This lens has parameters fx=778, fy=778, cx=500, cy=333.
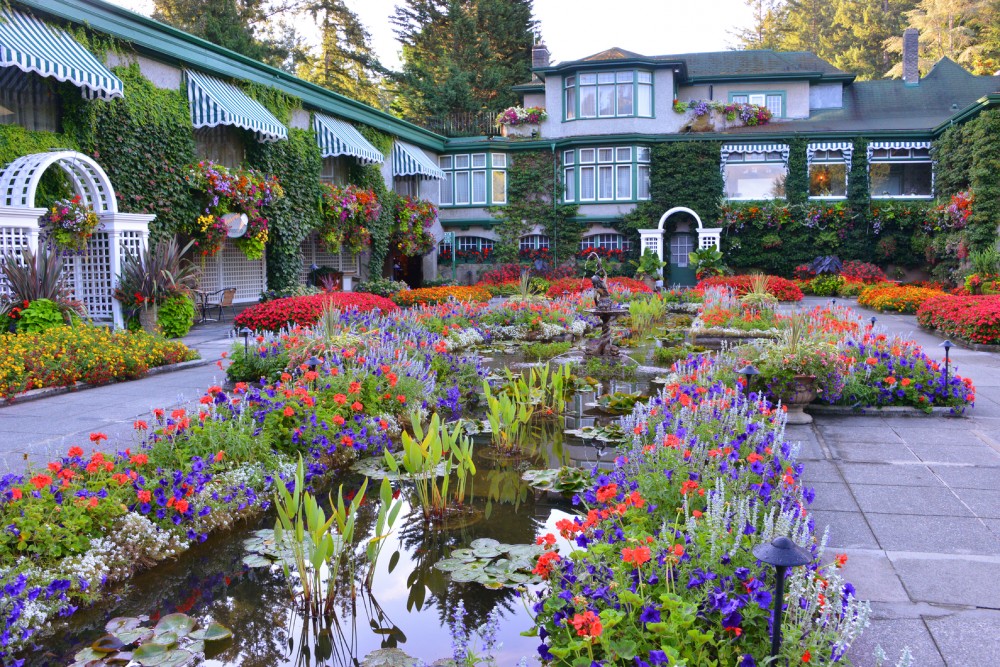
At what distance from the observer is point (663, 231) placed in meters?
25.4

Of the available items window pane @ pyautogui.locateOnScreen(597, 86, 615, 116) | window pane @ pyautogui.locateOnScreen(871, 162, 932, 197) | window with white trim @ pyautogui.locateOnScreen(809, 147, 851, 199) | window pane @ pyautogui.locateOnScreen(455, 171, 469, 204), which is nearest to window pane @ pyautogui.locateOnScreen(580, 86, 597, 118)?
window pane @ pyautogui.locateOnScreen(597, 86, 615, 116)

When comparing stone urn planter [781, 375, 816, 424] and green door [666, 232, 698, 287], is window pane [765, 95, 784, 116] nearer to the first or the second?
green door [666, 232, 698, 287]

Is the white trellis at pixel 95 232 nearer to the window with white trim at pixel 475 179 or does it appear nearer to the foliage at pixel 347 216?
the foliage at pixel 347 216

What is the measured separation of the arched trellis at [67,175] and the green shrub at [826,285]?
717 inches

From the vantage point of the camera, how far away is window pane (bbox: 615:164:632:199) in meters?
26.0

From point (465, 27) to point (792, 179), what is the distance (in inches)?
720

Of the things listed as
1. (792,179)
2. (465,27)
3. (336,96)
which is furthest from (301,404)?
(465,27)

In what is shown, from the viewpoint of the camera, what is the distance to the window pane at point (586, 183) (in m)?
26.3

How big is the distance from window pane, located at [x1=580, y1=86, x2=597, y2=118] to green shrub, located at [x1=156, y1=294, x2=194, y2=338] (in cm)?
1770

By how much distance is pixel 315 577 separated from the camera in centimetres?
355

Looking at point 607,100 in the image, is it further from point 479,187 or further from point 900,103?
point 900,103

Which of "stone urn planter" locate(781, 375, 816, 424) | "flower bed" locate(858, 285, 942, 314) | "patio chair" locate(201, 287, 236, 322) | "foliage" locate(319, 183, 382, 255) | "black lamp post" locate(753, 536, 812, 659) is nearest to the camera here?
"black lamp post" locate(753, 536, 812, 659)

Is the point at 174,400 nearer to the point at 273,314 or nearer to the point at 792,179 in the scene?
the point at 273,314

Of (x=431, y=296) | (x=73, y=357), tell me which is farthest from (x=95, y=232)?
(x=431, y=296)
